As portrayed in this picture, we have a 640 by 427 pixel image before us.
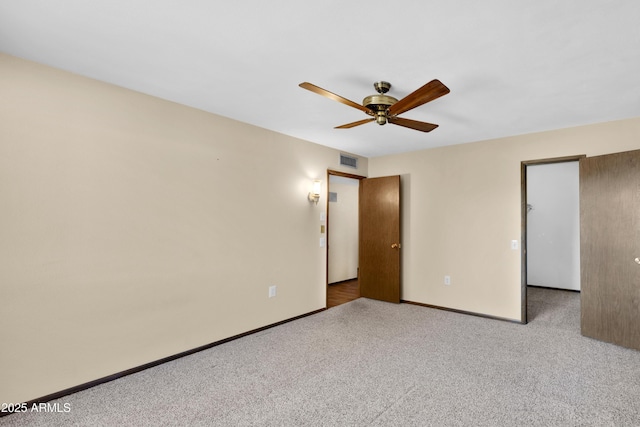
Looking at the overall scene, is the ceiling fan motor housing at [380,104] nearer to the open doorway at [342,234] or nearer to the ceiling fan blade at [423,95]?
the ceiling fan blade at [423,95]

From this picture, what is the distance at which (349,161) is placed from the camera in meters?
5.09

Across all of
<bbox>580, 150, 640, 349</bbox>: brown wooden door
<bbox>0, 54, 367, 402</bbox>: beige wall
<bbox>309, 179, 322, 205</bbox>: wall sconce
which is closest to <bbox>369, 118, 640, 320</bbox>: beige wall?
<bbox>580, 150, 640, 349</bbox>: brown wooden door

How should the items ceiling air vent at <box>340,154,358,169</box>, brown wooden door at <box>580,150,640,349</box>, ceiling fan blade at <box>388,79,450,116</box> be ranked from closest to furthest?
1. ceiling fan blade at <box>388,79,450,116</box>
2. brown wooden door at <box>580,150,640,349</box>
3. ceiling air vent at <box>340,154,358,169</box>

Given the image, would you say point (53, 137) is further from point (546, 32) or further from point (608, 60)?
point (608, 60)

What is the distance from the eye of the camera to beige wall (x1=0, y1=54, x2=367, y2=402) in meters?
2.19

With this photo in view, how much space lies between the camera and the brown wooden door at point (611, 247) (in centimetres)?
317

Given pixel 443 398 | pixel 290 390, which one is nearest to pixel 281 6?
pixel 290 390

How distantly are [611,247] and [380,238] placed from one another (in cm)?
276

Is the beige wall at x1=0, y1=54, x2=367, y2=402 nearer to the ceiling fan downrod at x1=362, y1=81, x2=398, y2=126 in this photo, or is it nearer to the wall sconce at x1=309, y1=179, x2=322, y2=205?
the wall sconce at x1=309, y1=179, x2=322, y2=205

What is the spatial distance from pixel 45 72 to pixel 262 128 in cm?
196

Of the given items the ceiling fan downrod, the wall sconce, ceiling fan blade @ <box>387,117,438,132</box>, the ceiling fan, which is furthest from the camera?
the wall sconce

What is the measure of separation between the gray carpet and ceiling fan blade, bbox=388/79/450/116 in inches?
83.6

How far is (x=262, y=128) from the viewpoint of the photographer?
12.4 ft

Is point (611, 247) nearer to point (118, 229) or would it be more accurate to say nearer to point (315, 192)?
point (315, 192)
